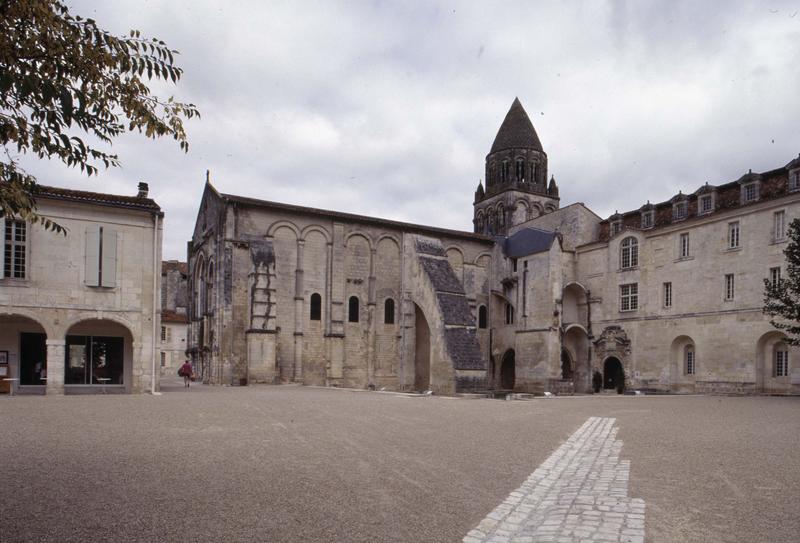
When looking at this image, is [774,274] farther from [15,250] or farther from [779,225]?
[15,250]

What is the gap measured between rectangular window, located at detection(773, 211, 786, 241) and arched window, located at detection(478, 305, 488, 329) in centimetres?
1703

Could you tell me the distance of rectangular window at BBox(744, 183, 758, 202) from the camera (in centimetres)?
2747

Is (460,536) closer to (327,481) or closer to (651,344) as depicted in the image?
(327,481)

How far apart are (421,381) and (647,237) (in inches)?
580

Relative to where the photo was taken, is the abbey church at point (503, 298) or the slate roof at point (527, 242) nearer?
the abbey church at point (503, 298)

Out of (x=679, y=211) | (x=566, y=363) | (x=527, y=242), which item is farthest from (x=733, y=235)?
(x=566, y=363)

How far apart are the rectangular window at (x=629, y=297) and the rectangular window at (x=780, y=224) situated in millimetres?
Result: 7608

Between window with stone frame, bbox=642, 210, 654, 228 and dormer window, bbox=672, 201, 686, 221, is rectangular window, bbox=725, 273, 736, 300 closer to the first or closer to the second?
dormer window, bbox=672, 201, 686, 221

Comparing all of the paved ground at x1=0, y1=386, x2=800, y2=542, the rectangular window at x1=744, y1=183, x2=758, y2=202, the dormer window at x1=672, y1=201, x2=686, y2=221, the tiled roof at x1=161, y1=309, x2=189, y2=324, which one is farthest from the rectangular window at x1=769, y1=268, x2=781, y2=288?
the tiled roof at x1=161, y1=309, x2=189, y2=324

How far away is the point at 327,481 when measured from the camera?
6.87 meters

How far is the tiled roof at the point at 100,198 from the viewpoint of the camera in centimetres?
1992

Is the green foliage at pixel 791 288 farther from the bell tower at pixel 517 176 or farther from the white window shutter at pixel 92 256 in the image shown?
the bell tower at pixel 517 176

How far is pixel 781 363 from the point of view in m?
25.9

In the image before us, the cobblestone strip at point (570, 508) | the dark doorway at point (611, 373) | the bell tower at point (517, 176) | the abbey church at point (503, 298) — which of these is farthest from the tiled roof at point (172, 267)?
the cobblestone strip at point (570, 508)
